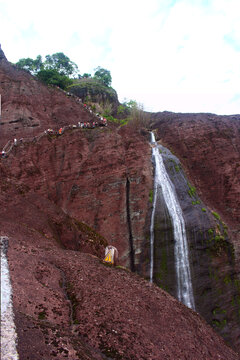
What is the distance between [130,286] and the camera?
1079 centimetres

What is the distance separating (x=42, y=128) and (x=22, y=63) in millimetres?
22321

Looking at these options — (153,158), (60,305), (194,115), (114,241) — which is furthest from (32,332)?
A: (194,115)

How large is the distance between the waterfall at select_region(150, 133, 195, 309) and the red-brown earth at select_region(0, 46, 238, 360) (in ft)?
3.20

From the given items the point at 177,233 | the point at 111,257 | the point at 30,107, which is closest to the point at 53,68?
the point at 30,107

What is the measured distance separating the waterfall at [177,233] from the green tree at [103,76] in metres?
28.8

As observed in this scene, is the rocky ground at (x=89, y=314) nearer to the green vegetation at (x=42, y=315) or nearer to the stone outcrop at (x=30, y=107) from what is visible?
the green vegetation at (x=42, y=315)

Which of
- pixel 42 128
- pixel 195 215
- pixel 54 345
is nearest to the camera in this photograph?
pixel 54 345

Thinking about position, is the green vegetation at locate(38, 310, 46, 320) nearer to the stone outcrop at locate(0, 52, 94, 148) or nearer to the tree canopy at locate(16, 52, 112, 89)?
the stone outcrop at locate(0, 52, 94, 148)

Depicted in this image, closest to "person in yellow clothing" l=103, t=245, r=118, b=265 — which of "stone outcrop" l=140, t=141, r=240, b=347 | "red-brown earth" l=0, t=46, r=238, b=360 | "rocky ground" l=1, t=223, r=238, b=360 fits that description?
"red-brown earth" l=0, t=46, r=238, b=360

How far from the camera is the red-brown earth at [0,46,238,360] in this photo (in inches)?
277

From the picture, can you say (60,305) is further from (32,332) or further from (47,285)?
(32,332)

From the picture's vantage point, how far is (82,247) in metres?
15.1

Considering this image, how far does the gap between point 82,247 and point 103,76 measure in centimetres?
4281

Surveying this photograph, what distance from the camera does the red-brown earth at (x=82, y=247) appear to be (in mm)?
7041
